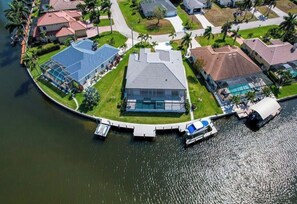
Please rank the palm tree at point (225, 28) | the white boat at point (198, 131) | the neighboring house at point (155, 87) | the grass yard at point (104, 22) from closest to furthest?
the white boat at point (198, 131) < the neighboring house at point (155, 87) < the palm tree at point (225, 28) < the grass yard at point (104, 22)

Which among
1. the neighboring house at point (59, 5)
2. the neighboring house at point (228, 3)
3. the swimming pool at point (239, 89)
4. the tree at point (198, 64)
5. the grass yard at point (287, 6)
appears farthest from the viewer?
the neighboring house at point (228, 3)

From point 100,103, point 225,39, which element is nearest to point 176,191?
point 100,103

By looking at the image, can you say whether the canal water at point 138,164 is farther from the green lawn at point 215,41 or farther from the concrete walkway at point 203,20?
the concrete walkway at point 203,20

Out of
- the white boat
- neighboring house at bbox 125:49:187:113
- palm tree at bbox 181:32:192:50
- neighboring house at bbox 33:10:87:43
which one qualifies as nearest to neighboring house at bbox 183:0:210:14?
palm tree at bbox 181:32:192:50

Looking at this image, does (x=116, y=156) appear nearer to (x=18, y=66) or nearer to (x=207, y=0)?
(x=18, y=66)

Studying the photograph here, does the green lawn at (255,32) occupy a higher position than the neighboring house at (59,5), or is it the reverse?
the neighboring house at (59,5)

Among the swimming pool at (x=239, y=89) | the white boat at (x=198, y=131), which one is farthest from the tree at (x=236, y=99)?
the white boat at (x=198, y=131)

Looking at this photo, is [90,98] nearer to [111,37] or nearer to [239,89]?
[111,37]
